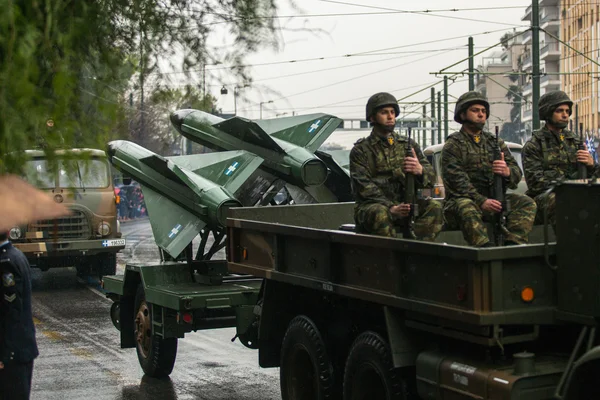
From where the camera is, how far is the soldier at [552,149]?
26.6 ft

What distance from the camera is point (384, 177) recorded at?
26.4ft

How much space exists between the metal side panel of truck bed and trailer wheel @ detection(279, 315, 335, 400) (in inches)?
16.4

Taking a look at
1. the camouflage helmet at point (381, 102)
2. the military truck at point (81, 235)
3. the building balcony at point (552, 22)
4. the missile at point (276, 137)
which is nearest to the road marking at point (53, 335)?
the missile at point (276, 137)

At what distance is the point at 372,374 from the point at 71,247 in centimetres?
1348

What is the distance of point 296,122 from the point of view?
1388 centimetres

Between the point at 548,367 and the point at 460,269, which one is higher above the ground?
the point at 460,269

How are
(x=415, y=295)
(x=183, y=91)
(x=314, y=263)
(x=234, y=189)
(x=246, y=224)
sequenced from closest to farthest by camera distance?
1. (x=183, y=91)
2. (x=415, y=295)
3. (x=314, y=263)
4. (x=246, y=224)
5. (x=234, y=189)

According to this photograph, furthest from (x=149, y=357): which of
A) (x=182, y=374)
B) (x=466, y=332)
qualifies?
(x=466, y=332)

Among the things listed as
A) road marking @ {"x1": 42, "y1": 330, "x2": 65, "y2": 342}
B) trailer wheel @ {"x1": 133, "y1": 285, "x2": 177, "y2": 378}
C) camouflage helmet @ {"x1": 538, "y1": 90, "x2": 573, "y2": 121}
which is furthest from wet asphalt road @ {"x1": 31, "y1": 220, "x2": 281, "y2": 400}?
camouflage helmet @ {"x1": 538, "y1": 90, "x2": 573, "y2": 121}

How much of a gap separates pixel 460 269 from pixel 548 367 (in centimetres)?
71

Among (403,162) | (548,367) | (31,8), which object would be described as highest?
(31,8)

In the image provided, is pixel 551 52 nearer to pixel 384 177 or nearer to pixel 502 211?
pixel 384 177

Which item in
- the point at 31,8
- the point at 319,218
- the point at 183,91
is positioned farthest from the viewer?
the point at 319,218

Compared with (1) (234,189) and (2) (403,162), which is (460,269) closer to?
(2) (403,162)
